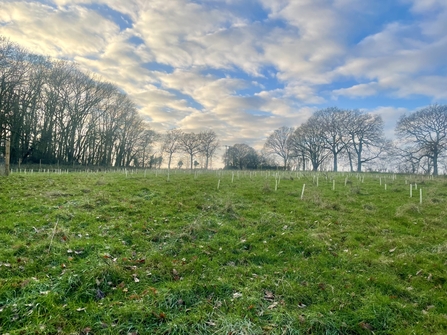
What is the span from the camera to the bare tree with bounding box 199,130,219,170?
7012 centimetres

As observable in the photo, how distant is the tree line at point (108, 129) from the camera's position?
35.7 m

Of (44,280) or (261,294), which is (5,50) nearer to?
(44,280)

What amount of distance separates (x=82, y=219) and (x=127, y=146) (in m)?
54.2

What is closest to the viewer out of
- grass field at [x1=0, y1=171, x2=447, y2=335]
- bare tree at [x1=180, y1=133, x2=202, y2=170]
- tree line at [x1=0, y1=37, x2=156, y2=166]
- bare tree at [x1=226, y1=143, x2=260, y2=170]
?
grass field at [x1=0, y1=171, x2=447, y2=335]

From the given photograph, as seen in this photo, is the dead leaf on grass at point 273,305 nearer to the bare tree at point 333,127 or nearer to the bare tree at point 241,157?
the bare tree at point 333,127

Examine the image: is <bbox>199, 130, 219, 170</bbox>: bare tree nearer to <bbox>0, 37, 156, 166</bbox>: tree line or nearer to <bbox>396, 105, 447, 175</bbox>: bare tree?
<bbox>0, 37, 156, 166</bbox>: tree line

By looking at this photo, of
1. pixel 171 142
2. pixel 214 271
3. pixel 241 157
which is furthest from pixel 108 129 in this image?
pixel 214 271

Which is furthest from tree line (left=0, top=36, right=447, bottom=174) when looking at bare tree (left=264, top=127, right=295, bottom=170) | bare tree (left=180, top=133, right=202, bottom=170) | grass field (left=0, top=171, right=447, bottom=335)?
grass field (left=0, top=171, right=447, bottom=335)

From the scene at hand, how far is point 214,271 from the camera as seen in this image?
6.27m

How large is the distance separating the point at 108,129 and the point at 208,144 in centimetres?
2754

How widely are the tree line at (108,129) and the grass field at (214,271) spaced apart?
32709 mm

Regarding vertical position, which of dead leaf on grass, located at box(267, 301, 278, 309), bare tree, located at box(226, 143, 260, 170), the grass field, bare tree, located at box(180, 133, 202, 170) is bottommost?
dead leaf on grass, located at box(267, 301, 278, 309)

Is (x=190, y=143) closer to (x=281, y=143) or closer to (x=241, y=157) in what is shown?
(x=241, y=157)

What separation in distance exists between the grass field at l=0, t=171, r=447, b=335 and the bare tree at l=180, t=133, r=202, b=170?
58.8 metres
